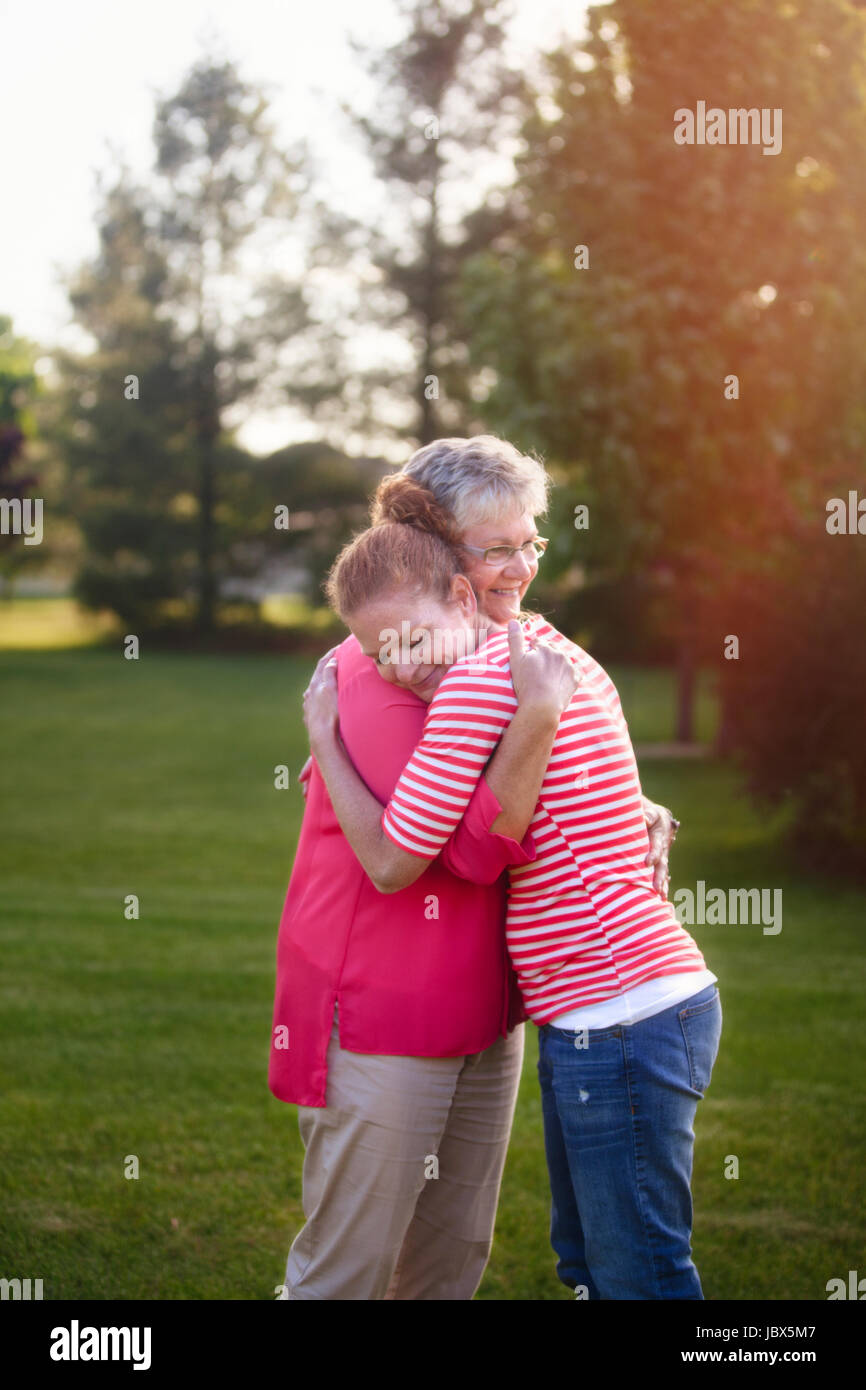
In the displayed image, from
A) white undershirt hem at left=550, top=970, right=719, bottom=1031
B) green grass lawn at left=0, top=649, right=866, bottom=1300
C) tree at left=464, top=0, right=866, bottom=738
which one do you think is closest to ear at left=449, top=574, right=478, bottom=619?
white undershirt hem at left=550, top=970, right=719, bottom=1031

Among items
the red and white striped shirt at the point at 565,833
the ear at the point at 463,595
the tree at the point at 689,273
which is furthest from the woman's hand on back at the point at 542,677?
the tree at the point at 689,273

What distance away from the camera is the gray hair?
232cm

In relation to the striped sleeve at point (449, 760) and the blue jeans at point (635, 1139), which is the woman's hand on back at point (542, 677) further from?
the blue jeans at point (635, 1139)

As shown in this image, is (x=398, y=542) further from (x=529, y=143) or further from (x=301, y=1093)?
(x=529, y=143)

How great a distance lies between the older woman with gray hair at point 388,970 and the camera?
2.28 m

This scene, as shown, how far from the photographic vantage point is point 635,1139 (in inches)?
87.0

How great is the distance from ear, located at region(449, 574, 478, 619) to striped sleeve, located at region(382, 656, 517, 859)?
185 millimetres

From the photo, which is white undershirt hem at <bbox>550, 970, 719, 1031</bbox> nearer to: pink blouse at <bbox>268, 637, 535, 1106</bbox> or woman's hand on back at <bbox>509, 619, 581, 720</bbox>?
pink blouse at <bbox>268, 637, 535, 1106</bbox>

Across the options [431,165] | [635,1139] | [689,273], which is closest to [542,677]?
[635,1139]

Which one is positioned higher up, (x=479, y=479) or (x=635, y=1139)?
(x=479, y=479)

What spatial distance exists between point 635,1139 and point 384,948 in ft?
1.73

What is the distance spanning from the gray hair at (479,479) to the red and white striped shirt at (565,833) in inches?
9.1

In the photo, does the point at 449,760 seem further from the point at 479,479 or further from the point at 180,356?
the point at 180,356
